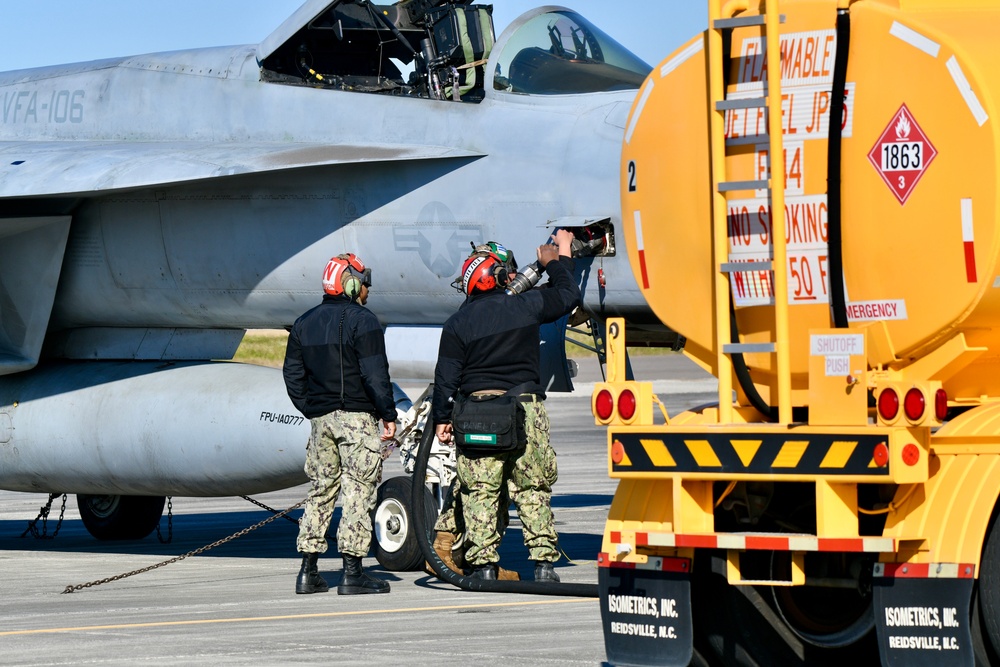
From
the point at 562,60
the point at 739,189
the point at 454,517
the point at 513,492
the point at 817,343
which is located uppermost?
the point at 562,60

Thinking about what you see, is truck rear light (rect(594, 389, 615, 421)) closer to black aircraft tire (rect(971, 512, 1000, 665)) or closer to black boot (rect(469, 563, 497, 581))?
black aircraft tire (rect(971, 512, 1000, 665))

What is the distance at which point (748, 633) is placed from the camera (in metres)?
6.70

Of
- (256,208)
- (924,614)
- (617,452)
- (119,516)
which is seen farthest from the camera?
(119,516)

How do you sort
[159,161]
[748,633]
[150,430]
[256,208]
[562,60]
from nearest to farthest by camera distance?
[748,633] → [562,60] → [159,161] → [256,208] → [150,430]

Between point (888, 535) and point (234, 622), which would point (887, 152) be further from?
point (234, 622)

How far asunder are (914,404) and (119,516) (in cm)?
1070

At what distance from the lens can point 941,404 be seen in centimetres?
577

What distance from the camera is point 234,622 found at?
9.15 metres

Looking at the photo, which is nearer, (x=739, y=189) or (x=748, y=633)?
(x=739, y=189)

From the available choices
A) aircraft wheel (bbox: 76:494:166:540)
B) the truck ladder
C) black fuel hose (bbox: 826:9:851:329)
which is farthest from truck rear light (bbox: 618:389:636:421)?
aircraft wheel (bbox: 76:494:166:540)

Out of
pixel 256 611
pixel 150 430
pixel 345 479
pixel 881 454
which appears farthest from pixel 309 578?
pixel 881 454

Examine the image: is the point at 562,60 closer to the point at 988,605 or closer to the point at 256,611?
the point at 256,611

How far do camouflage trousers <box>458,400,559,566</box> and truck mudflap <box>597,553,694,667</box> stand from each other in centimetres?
341

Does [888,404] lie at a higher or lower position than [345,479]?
higher
